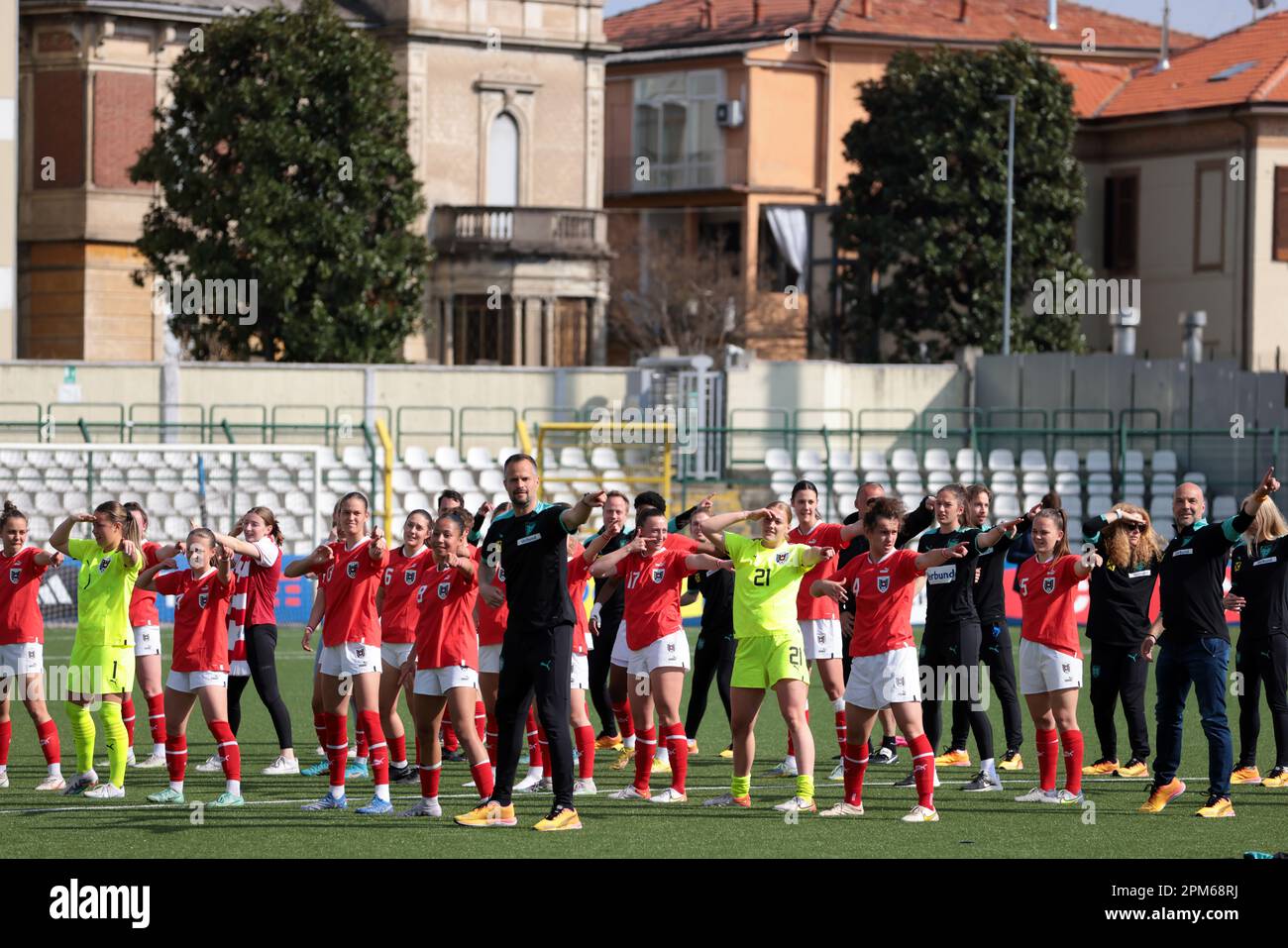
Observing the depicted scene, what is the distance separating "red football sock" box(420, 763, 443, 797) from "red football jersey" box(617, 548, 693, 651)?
1768 millimetres

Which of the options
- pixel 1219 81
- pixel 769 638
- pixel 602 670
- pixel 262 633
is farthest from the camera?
pixel 1219 81

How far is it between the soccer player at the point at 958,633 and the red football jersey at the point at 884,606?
1.21m

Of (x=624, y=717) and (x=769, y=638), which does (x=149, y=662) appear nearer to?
(x=624, y=717)

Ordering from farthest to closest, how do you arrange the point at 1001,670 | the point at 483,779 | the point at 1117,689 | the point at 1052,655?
the point at 1001,670 → the point at 1117,689 → the point at 1052,655 → the point at 483,779

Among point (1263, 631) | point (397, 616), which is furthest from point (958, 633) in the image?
point (397, 616)

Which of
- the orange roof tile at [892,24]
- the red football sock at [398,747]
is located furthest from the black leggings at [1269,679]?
the orange roof tile at [892,24]

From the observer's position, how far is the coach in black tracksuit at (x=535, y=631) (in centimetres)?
1186

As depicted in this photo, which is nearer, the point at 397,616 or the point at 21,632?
the point at 397,616

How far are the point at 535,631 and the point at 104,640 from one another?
10.7ft

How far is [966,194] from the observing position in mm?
45094

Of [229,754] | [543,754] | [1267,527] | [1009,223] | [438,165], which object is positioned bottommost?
[543,754]

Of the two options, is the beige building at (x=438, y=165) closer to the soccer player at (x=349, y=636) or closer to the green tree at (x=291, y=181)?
the green tree at (x=291, y=181)

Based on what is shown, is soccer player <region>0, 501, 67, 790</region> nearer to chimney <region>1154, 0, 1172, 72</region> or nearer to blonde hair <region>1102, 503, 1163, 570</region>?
blonde hair <region>1102, 503, 1163, 570</region>
